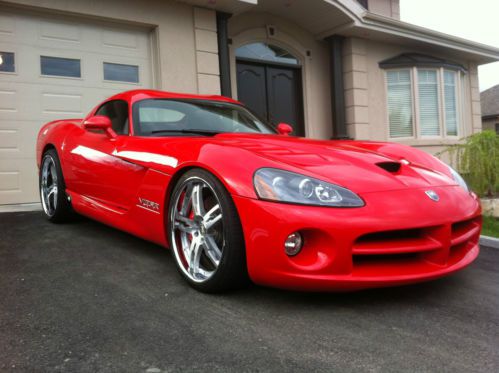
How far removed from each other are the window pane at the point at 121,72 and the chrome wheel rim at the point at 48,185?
2.85 m

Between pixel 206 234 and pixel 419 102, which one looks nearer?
pixel 206 234

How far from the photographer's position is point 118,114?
3.51 m

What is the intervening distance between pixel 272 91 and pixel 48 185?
18.8ft

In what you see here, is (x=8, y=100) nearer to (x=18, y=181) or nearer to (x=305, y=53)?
(x=18, y=181)

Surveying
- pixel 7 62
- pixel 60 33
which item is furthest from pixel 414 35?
pixel 7 62

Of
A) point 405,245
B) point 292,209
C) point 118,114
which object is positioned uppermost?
point 118,114

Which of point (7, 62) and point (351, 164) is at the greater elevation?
point (7, 62)

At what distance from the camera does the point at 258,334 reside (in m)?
1.79

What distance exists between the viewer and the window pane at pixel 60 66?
6.25 m

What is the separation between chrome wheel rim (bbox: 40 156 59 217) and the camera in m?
4.18

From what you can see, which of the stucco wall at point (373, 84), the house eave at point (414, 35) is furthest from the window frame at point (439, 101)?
the house eave at point (414, 35)

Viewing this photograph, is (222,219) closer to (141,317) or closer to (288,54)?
(141,317)

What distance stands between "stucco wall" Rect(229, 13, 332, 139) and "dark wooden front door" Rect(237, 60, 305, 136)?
20 cm

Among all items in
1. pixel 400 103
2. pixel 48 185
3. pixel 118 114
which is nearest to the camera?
pixel 118 114
